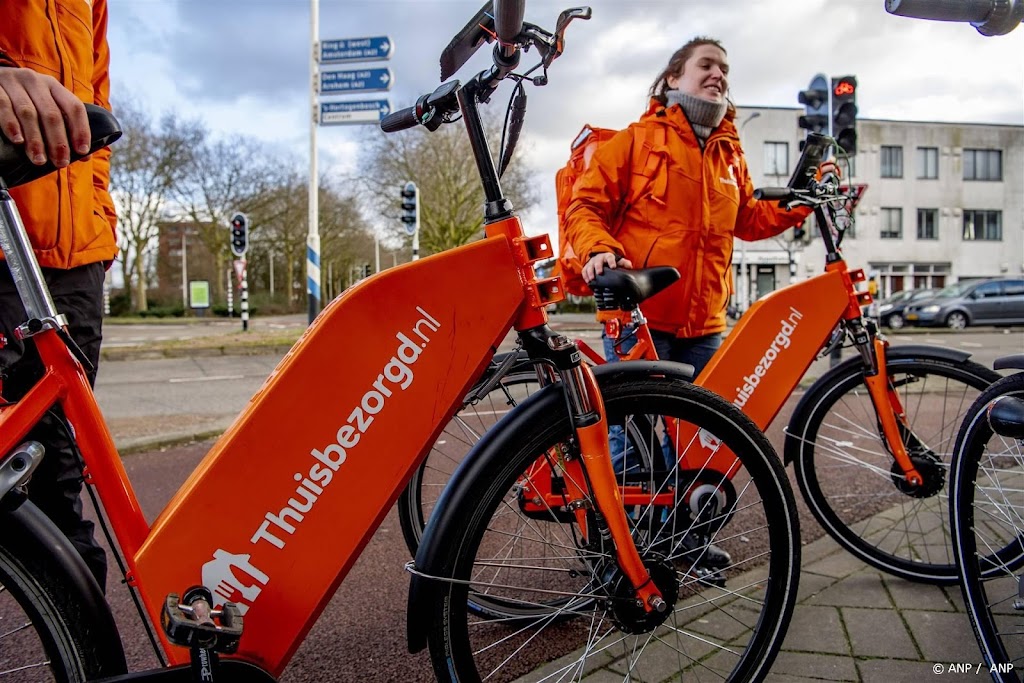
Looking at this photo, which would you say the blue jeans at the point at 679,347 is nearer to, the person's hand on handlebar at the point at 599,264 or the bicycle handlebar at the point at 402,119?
the person's hand on handlebar at the point at 599,264

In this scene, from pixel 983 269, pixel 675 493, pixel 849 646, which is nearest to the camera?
pixel 675 493

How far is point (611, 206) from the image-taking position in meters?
2.90

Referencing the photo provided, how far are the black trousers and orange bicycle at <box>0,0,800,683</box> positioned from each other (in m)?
0.16

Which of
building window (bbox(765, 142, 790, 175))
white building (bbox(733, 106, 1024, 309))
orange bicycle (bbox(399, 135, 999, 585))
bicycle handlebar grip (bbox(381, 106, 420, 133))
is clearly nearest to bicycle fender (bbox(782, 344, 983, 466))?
orange bicycle (bbox(399, 135, 999, 585))

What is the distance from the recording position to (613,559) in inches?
68.7

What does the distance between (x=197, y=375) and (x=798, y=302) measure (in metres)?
10.3

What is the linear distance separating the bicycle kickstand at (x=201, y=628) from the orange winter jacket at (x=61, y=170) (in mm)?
837

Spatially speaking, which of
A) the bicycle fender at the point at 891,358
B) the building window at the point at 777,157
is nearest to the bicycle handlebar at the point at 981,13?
the bicycle fender at the point at 891,358

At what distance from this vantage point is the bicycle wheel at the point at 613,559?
1.57 meters

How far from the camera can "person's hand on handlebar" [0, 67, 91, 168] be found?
1354 millimetres

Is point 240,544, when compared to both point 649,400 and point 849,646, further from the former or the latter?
point 849,646

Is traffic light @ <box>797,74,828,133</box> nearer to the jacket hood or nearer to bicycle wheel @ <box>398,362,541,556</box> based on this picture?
the jacket hood

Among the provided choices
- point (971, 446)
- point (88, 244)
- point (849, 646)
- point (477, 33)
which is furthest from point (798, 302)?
point (88, 244)

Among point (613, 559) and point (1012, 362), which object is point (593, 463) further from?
point (1012, 362)
